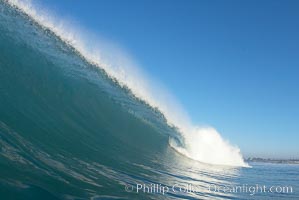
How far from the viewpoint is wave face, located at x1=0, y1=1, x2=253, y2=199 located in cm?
640

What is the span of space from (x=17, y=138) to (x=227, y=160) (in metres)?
28.0

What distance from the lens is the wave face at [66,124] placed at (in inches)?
252

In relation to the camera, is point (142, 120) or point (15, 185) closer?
point (15, 185)

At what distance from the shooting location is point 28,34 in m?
15.4

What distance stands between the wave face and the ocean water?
25 mm

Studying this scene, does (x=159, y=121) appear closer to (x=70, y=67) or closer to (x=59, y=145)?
(x=70, y=67)

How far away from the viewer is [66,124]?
37.5 feet

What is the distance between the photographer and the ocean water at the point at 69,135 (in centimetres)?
639

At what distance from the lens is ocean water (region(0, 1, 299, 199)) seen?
639cm

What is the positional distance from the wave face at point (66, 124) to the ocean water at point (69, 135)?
2cm

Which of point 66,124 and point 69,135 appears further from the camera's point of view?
point 66,124

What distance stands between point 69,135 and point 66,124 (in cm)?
110

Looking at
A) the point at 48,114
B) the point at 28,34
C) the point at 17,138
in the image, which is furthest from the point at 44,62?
the point at 17,138

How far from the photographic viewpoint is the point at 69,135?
10.4m
